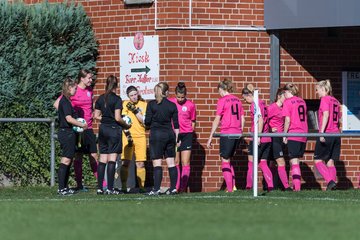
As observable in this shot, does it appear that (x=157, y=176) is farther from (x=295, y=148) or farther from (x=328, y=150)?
(x=328, y=150)

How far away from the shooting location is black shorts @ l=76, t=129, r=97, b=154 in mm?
19234

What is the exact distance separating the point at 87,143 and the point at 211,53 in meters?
2.99

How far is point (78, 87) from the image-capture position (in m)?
19.4

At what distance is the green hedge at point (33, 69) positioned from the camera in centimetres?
2117

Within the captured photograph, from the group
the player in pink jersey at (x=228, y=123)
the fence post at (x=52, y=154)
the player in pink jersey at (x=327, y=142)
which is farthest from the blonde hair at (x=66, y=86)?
the player in pink jersey at (x=327, y=142)

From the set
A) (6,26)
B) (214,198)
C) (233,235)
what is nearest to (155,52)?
(6,26)

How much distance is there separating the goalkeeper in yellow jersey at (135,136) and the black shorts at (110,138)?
1.32m

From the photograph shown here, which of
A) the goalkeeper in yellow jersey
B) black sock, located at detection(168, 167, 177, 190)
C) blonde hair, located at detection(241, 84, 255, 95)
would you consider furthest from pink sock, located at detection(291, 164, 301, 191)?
the goalkeeper in yellow jersey

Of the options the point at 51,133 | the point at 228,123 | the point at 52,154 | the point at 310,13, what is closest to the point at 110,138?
the point at 228,123

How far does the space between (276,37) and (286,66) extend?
612 mm

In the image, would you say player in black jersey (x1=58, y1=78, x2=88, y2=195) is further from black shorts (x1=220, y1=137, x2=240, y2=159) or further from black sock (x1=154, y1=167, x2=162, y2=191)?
black shorts (x1=220, y1=137, x2=240, y2=159)

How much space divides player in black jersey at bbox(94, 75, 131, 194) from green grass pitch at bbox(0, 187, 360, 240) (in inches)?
28.3

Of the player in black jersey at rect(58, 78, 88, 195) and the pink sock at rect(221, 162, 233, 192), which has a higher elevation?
the player in black jersey at rect(58, 78, 88, 195)

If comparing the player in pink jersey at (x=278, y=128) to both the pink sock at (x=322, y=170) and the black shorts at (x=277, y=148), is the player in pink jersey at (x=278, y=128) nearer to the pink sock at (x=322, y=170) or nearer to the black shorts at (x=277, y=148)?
the black shorts at (x=277, y=148)
